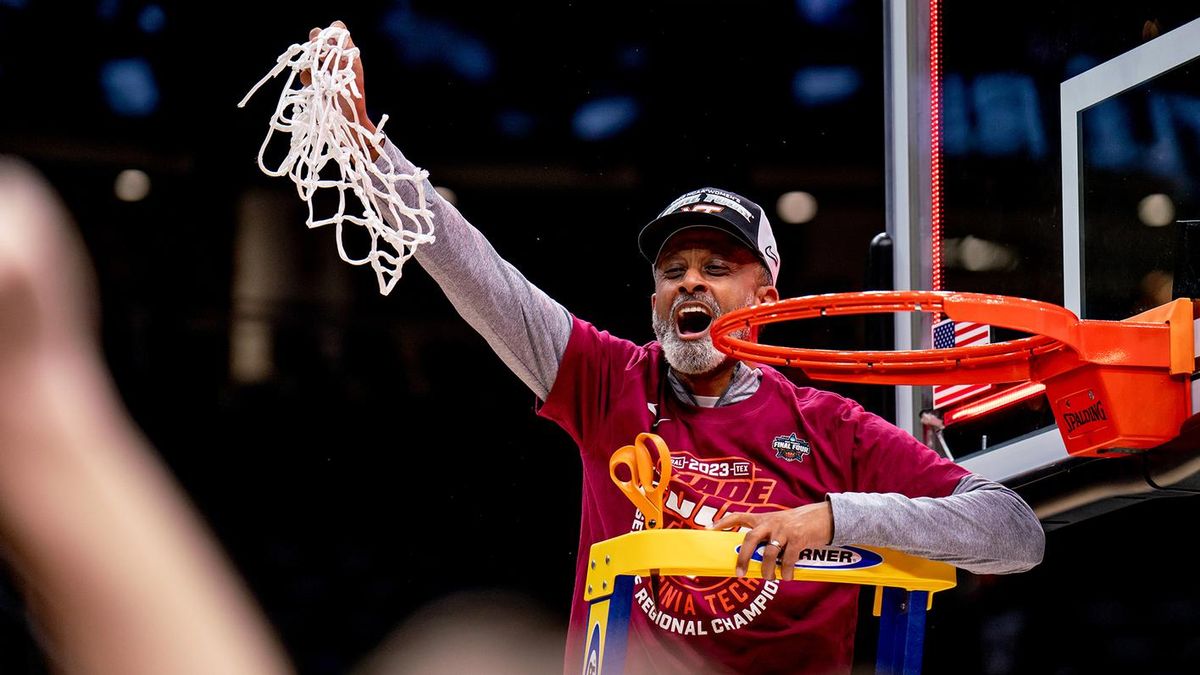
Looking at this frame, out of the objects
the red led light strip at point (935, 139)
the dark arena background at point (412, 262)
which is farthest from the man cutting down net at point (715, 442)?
the dark arena background at point (412, 262)

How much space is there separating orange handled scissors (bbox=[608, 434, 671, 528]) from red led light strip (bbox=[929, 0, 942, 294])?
101cm

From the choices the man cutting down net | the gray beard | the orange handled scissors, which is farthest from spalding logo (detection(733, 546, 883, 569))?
the gray beard

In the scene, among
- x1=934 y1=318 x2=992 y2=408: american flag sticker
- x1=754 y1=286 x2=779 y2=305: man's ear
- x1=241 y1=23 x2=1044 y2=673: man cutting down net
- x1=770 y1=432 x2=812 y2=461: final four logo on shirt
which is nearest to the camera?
x1=241 y1=23 x2=1044 y2=673: man cutting down net

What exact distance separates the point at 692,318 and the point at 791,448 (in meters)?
0.21

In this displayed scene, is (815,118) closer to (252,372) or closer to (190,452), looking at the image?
(252,372)

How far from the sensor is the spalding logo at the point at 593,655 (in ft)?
4.20

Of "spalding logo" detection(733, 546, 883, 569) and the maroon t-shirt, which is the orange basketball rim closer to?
the maroon t-shirt

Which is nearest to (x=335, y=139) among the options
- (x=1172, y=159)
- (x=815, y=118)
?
(x=1172, y=159)

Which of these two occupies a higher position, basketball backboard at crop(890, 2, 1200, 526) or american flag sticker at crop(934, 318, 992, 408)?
basketball backboard at crop(890, 2, 1200, 526)

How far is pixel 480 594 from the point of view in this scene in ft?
8.20

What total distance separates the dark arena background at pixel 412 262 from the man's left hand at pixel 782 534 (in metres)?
1.15

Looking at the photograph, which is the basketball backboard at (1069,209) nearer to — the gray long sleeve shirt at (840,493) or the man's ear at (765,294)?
the gray long sleeve shirt at (840,493)

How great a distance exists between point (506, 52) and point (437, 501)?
907 millimetres

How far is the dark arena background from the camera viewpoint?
96.3 inches
